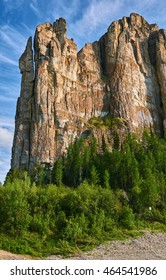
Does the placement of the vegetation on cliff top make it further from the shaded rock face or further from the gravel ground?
the shaded rock face

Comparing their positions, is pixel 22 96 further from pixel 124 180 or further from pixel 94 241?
pixel 94 241

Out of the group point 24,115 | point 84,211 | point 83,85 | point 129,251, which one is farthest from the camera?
point 83,85

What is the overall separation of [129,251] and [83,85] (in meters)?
78.3

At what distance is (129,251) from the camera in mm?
39938

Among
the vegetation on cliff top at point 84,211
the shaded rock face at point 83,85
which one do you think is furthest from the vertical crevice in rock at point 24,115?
the vegetation on cliff top at point 84,211

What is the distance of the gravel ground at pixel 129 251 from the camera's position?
37125mm

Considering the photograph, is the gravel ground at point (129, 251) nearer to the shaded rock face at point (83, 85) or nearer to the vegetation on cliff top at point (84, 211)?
the vegetation on cliff top at point (84, 211)

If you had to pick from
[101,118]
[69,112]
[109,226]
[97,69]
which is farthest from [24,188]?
[97,69]

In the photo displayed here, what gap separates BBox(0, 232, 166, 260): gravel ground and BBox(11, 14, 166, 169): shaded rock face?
48.7 meters

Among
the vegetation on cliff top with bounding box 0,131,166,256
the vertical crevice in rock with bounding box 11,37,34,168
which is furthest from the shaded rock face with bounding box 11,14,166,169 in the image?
the vegetation on cliff top with bounding box 0,131,166,256

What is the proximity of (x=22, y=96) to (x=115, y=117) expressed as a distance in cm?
2973

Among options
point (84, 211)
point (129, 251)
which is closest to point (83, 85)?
point (84, 211)

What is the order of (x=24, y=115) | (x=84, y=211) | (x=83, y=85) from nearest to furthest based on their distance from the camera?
1. (x=84, y=211)
2. (x=24, y=115)
3. (x=83, y=85)

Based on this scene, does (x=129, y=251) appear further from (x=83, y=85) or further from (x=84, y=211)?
(x=83, y=85)
